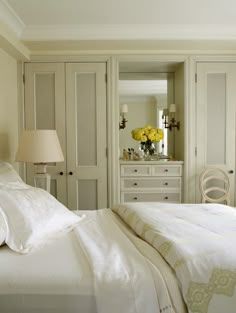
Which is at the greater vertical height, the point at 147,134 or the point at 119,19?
the point at 119,19

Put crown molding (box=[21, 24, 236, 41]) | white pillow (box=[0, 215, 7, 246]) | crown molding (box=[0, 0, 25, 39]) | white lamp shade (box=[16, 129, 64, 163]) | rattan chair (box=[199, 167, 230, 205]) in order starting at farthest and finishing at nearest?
1. rattan chair (box=[199, 167, 230, 205])
2. crown molding (box=[21, 24, 236, 41])
3. white lamp shade (box=[16, 129, 64, 163])
4. crown molding (box=[0, 0, 25, 39])
5. white pillow (box=[0, 215, 7, 246])

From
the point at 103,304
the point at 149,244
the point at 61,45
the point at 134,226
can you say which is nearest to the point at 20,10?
the point at 61,45

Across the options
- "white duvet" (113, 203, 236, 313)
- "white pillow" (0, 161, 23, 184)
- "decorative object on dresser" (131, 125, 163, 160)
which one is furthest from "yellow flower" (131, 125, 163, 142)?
"white duvet" (113, 203, 236, 313)

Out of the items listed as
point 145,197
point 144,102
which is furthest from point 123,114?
point 145,197

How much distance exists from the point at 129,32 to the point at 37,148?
1.54 metres

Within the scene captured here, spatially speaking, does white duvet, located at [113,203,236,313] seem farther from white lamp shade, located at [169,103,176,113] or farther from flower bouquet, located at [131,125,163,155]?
white lamp shade, located at [169,103,176,113]

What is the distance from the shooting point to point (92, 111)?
378cm

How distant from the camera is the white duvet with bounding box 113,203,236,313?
1178 mm

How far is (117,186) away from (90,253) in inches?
93.7

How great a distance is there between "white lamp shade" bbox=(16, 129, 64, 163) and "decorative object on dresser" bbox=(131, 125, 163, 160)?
4.67 feet

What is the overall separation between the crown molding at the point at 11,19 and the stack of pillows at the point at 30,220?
1.71 m

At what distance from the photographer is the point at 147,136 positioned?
13.6 feet

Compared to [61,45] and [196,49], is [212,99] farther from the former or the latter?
[61,45]

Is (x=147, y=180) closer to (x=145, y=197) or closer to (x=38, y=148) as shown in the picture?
(x=145, y=197)
